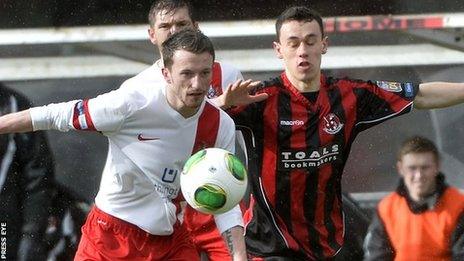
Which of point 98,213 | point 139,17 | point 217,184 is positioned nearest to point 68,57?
point 139,17

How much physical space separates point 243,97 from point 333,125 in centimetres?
52

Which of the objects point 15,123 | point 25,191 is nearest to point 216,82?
point 15,123

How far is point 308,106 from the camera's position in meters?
6.30

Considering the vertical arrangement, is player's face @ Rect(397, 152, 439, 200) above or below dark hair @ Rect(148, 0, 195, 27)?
below

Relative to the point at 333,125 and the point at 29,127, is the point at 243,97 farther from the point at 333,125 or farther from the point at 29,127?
the point at 29,127

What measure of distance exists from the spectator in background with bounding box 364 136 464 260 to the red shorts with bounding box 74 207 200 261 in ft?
5.87

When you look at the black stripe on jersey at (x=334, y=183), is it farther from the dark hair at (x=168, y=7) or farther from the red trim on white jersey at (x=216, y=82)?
the dark hair at (x=168, y=7)

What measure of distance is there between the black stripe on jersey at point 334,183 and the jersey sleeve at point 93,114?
100cm

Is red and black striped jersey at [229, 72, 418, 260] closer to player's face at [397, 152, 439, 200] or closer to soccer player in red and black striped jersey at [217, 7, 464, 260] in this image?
soccer player in red and black striped jersey at [217, 7, 464, 260]

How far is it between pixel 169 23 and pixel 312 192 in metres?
1.09

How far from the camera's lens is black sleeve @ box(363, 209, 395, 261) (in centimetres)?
759

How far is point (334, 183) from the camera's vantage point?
6387mm

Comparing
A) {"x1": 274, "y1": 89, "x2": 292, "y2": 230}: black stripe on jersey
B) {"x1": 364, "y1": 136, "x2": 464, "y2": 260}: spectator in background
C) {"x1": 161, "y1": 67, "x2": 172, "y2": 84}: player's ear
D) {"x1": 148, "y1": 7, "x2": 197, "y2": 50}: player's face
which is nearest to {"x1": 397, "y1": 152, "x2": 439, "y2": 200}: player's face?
{"x1": 364, "y1": 136, "x2": 464, "y2": 260}: spectator in background

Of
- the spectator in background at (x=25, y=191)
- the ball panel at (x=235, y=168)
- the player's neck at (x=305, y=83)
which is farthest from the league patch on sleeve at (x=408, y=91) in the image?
the spectator in background at (x=25, y=191)
